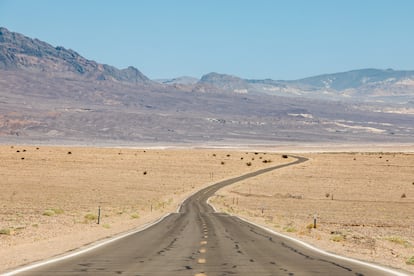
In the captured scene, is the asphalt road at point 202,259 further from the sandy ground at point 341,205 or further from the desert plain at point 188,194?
the sandy ground at point 341,205

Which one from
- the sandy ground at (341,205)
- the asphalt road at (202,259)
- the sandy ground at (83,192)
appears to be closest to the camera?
the asphalt road at (202,259)

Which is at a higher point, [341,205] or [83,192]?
[341,205]

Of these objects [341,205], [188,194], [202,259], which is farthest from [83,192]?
[202,259]

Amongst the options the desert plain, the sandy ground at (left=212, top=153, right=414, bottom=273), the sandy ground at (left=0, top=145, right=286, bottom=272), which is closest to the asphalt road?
the desert plain

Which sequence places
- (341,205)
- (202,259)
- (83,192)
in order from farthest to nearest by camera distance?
(83,192) < (341,205) < (202,259)

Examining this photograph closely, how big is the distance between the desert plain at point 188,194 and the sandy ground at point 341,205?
8cm

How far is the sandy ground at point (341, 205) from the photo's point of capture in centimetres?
2255

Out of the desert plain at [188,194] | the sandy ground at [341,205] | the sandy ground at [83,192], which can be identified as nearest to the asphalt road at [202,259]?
the desert plain at [188,194]

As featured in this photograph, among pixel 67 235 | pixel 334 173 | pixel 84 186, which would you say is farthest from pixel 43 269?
pixel 334 173

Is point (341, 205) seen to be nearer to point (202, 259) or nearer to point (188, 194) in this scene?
point (188, 194)

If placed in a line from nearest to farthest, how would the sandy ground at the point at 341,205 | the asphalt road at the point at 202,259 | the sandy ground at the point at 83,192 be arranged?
1. the asphalt road at the point at 202,259
2. the sandy ground at the point at 83,192
3. the sandy ground at the point at 341,205

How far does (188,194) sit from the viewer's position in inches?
2751

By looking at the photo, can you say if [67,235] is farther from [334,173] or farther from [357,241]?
[334,173]

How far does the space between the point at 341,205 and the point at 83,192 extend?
24.5 m
